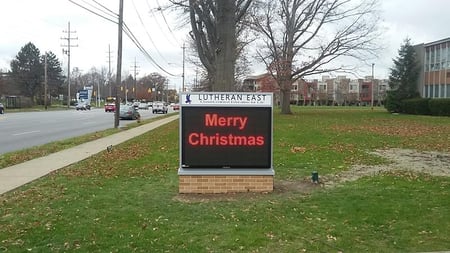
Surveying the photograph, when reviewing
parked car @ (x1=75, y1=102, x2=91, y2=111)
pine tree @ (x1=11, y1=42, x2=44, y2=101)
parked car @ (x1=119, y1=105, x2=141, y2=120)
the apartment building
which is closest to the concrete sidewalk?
parked car @ (x1=119, y1=105, x2=141, y2=120)

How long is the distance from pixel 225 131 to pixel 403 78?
172ft

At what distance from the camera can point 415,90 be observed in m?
55.9

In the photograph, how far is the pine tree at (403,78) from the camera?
5544 centimetres

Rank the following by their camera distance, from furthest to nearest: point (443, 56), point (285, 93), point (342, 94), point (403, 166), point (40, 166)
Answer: point (342, 94) < point (443, 56) < point (285, 93) < point (40, 166) < point (403, 166)

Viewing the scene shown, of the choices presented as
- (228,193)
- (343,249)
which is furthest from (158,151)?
(343,249)

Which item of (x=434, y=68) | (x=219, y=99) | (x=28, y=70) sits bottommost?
(x=219, y=99)

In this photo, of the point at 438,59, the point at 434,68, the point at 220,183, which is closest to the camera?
the point at 220,183

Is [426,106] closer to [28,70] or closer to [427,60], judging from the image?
[427,60]

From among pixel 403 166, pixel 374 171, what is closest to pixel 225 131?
pixel 374 171

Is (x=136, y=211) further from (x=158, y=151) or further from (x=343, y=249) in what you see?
(x=158, y=151)

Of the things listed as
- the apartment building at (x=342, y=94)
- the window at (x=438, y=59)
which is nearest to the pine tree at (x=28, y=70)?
the apartment building at (x=342, y=94)

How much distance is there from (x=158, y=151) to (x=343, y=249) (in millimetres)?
11093

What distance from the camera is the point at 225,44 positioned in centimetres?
1638

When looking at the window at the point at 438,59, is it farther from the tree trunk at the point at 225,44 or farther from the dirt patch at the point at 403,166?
the tree trunk at the point at 225,44
